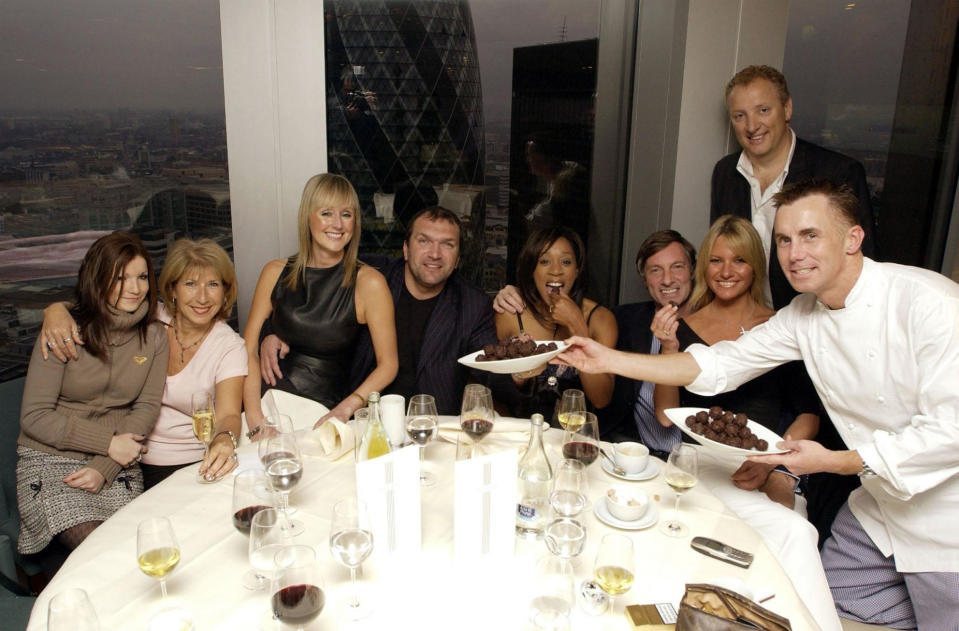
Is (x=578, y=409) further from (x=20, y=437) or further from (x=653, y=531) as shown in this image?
(x=20, y=437)

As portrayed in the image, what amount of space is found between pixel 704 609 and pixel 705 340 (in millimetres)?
1606

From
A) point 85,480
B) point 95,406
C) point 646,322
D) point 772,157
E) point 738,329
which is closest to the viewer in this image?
point 85,480

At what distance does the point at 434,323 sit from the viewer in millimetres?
2980

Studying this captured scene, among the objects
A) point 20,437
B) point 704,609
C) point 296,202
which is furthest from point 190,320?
point 704,609

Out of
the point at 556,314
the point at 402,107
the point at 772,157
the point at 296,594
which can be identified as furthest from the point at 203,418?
the point at 772,157

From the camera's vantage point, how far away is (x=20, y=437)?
7.79 feet

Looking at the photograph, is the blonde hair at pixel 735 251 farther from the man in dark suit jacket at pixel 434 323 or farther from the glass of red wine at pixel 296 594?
the glass of red wine at pixel 296 594

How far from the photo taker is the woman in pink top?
2.57 metres

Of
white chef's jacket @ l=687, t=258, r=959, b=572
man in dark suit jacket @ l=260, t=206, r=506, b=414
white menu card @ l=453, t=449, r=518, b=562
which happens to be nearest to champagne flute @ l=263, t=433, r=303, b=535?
white menu card @ l=453, t=449, r=518, b=562

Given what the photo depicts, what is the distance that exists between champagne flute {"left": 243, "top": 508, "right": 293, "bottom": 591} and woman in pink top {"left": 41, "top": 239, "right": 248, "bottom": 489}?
1215mm

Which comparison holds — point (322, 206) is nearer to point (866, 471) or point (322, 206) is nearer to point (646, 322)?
point (646, 322)

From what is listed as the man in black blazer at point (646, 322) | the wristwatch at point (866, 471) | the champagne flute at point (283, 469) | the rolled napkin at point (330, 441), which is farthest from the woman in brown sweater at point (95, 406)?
the wristwatch at point (866, 471)

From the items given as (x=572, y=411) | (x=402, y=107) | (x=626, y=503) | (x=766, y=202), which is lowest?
(x=626, y=503)

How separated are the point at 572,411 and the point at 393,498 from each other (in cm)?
72
